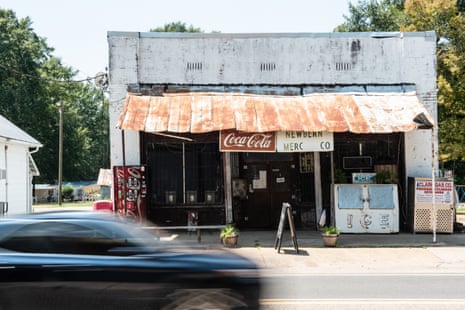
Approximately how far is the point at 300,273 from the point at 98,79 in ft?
38.9

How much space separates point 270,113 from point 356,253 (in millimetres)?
4279

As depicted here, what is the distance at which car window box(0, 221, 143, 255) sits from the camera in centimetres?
512

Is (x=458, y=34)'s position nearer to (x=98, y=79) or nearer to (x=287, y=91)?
(x=287, y=91)

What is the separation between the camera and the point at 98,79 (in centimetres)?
1819

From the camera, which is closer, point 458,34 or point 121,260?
point 121,260

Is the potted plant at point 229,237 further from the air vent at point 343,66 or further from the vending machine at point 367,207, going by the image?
the air vent at point 343,66

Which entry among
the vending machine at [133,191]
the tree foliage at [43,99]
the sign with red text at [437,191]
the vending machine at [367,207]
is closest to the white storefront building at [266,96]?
the vending machine at [133,191]

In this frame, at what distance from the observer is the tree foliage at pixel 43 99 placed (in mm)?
47562

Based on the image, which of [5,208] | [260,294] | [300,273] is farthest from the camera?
[5,208]

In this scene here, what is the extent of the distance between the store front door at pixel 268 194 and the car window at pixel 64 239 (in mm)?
10258

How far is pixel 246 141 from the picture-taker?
504 inches

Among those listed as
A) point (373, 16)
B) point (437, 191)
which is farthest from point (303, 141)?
point (373, 16)

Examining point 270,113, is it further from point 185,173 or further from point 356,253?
point 356,253

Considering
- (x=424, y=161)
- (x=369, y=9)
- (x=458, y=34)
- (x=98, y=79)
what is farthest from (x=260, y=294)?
(x=369, y=9)
